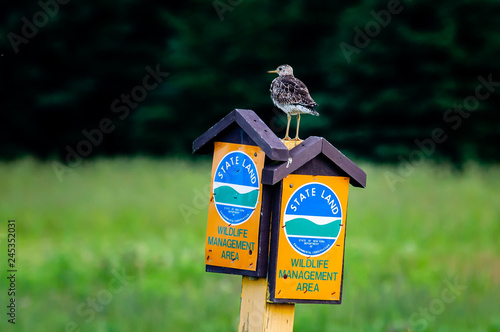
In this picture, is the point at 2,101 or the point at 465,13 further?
the point at 2,101

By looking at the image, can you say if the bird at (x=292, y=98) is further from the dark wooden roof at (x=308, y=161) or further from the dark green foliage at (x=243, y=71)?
the dark green foliage at (x=243, y=71)

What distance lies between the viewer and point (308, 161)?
323cm

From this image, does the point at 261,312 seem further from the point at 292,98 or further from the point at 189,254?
the point at 189,254

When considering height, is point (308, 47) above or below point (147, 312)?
above

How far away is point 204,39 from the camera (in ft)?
78.0

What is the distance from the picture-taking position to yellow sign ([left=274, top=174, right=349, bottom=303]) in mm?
3229

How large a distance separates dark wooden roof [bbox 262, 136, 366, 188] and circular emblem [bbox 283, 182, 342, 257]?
116 mm

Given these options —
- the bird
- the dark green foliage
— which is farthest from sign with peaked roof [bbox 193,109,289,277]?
the dark green foliage

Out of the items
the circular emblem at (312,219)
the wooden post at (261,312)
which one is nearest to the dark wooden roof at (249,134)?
the circular emblem at (312,219)

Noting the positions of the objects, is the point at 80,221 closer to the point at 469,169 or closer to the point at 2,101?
the point at 469,169

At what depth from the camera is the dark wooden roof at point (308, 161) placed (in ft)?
10.3

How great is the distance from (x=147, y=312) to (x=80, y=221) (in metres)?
4.23

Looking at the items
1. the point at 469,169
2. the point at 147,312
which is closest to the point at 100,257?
the point at 147,312

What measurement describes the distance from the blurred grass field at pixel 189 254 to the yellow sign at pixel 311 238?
2.76 metres
